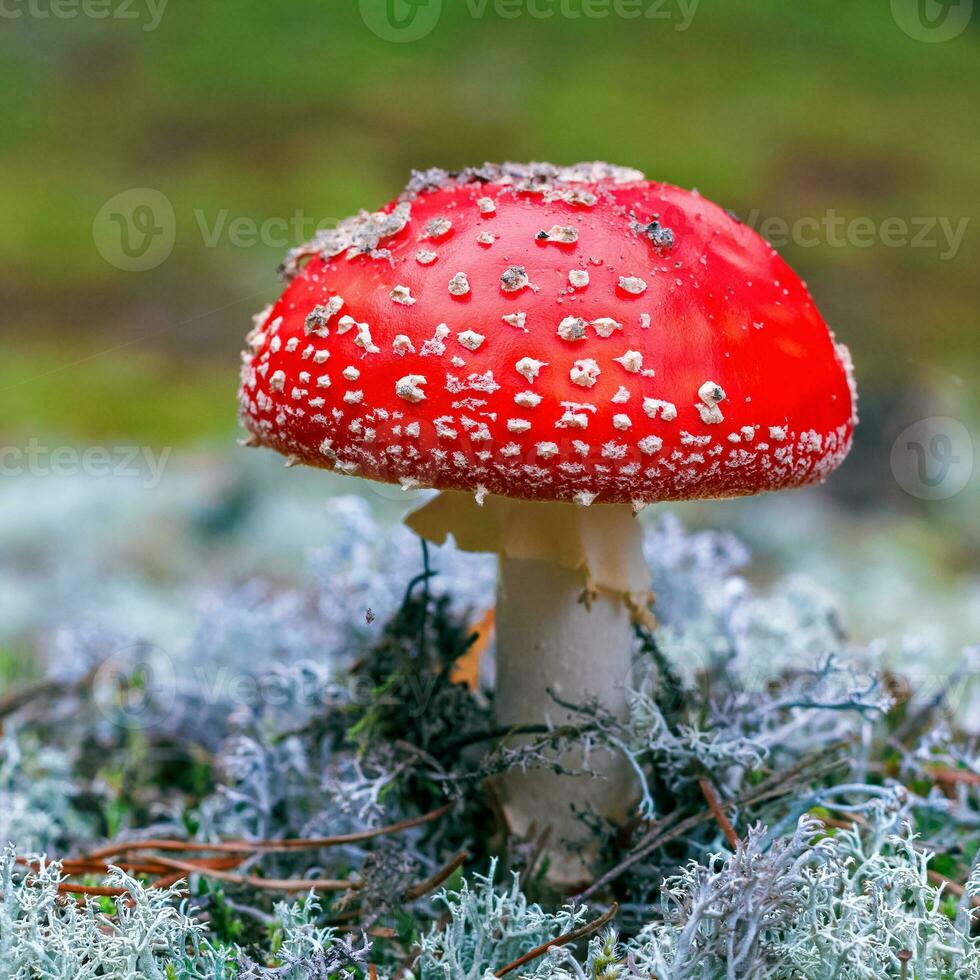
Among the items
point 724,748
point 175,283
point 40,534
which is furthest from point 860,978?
point 175,283

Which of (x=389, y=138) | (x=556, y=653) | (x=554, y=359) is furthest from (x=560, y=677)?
(x=389, y=138)

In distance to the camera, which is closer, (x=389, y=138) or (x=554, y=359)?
(x=554, y=359)

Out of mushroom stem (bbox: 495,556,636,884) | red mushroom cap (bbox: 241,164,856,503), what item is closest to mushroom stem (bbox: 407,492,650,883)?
mushroom stem (bbox: 495,556,636,884)

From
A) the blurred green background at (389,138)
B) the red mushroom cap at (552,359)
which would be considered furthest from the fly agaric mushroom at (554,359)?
the blurred green background at (389,138)

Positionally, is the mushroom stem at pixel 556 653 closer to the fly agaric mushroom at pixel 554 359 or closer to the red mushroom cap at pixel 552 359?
the fly agaric mushroom at pixel 554 359

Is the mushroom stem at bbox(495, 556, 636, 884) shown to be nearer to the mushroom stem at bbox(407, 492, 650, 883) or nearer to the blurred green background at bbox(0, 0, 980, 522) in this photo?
the mushroom stem at bbox(407, 492, 650, 883)

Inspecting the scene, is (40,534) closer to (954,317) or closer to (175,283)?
(175,283)

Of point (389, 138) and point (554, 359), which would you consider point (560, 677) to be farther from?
point (389, 138)
